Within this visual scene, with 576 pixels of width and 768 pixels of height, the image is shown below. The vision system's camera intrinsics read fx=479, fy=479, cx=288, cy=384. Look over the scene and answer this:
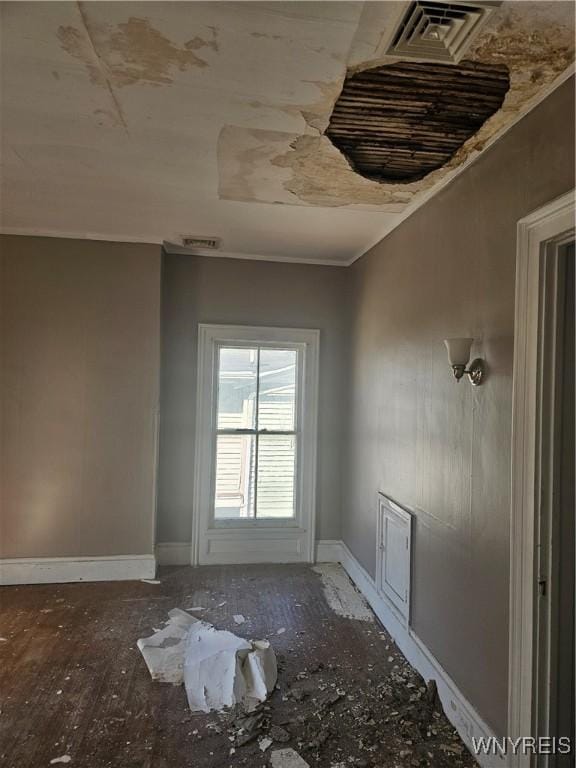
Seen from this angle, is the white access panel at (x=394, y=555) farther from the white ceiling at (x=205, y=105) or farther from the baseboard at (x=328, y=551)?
the white ceiling at (x=205, y=105)

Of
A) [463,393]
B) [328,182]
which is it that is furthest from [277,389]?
[463,393]

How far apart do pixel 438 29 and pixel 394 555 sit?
2567 millimetres

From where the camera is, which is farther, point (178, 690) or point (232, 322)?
point (232, 322)

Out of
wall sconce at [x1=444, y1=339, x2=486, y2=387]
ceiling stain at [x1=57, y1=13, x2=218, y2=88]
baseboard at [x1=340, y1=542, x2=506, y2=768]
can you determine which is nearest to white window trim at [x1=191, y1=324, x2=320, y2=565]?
baseboard at [x1=340, y1=542, x2=506, y2=768]

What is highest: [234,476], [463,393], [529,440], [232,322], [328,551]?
[232,322]

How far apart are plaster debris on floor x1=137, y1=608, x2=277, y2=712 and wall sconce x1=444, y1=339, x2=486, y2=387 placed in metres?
1.73

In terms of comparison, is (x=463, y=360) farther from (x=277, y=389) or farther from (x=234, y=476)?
(x=234, y=476)

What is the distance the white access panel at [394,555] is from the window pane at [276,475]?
112 cm

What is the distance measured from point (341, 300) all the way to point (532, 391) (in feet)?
8.75

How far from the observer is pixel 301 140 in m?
2.10

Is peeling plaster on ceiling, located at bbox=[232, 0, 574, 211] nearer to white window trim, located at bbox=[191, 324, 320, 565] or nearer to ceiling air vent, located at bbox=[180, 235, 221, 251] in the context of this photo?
ceiling air vent, located at bbox=[180, 235, 221, 251]

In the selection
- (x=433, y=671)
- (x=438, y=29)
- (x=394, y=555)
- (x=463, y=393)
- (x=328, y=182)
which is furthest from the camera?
(x=394, y=555)

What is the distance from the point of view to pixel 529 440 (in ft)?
5.51

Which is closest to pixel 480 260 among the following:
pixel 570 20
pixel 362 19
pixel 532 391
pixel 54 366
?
pixel 532 391
